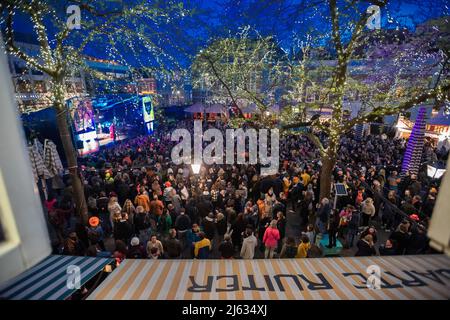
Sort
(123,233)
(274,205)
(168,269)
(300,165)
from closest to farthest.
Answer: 1. (168,269)
2. (123,233)
3. (274,205)
4. (300,165)

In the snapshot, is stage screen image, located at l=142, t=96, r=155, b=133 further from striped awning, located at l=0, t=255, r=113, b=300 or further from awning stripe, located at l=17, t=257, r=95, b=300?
awning stripe, located at l=17, t=257, r=95, b=300

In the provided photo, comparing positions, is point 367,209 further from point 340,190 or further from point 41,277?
point 41,277

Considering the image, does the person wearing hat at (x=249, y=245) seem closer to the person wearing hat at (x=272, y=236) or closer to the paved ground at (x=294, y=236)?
the person wearing hat at (x=272, y=236)

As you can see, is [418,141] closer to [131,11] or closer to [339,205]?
[339,205]

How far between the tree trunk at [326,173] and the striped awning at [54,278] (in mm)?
6320

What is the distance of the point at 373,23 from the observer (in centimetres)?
588

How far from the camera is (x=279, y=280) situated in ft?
10.9

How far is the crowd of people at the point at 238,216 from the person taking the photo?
5.89 meters

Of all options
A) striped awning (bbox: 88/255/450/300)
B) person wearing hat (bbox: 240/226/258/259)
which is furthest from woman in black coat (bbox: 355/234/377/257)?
person wearing hat (bbox: 240/226/258/259)

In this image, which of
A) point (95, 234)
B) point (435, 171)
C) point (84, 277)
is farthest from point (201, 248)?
point (435, 171)

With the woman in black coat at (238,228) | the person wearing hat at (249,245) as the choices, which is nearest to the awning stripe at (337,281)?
the person wearing hat at (249,245)
